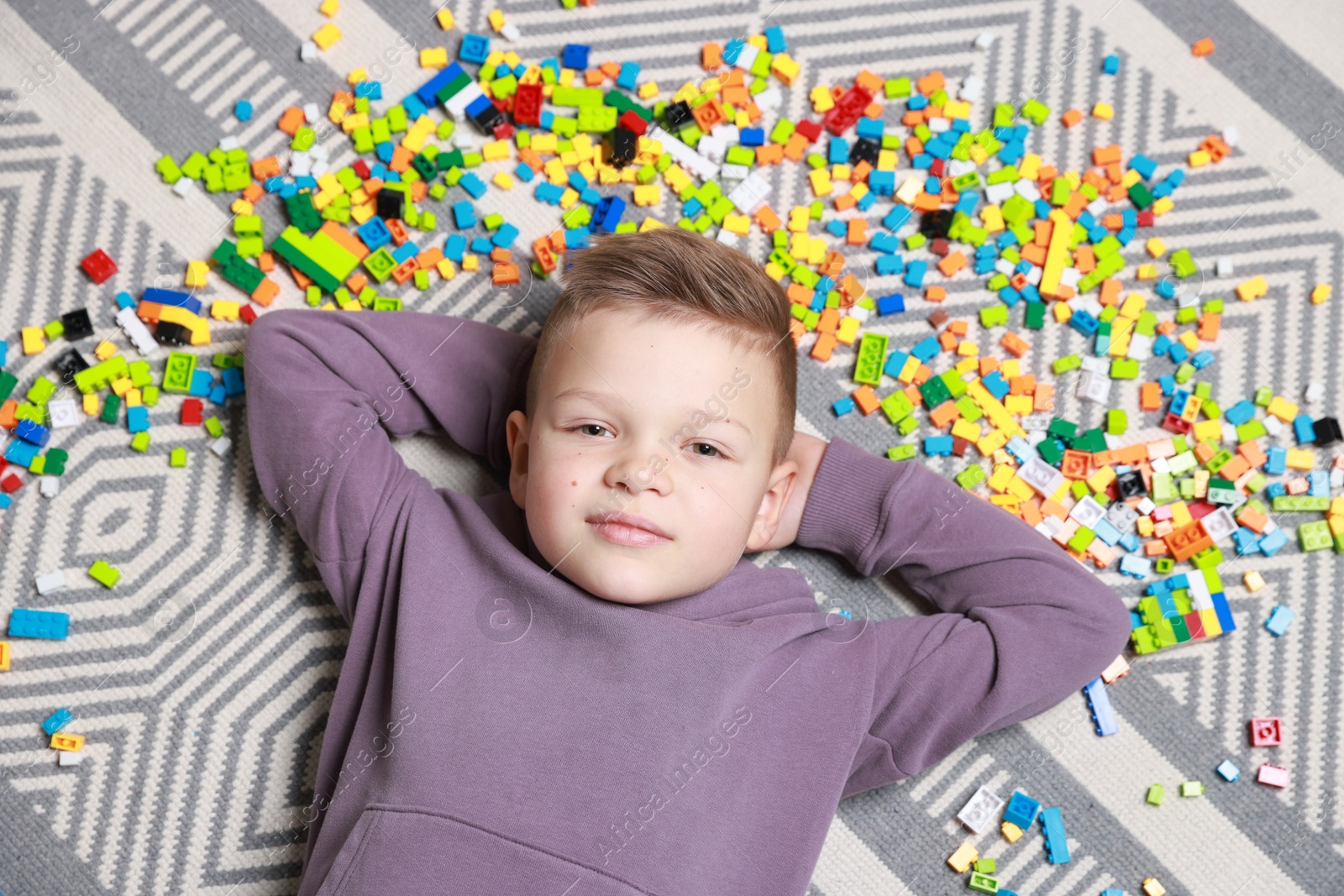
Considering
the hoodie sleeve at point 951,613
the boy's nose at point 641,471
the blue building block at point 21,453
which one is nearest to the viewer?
the boy's nose at point 641,471

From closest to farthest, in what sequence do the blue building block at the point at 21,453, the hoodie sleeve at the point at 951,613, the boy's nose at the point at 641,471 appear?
1. the boy's nose at the point at 641,471
2. the hoodie sleeve at the point at 951,613
3. the blue building block at the point at 21,453

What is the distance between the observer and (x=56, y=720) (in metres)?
1.06

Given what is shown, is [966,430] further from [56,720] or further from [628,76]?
[56,720]

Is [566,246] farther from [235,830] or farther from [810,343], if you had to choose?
[235,830]

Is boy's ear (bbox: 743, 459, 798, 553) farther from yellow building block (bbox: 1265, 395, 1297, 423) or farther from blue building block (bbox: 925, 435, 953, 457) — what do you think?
yellow building block (bbox: 1265, 395, 1297, 423)

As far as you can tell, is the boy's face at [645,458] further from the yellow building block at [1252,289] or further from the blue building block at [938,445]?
the yellow building block at [1252,289]

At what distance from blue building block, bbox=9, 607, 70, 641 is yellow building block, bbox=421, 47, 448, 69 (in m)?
0.72

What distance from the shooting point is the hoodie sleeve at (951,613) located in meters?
0.99

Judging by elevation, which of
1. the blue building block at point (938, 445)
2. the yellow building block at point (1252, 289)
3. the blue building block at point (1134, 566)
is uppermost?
the yellow building block at point (1252, 289)

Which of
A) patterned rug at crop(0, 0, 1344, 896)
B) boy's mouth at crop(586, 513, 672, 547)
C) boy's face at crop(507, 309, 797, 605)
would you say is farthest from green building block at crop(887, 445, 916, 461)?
boy's mouth at crop(586, 513, 672, 547)

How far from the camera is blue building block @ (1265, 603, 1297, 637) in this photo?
1.09 metres

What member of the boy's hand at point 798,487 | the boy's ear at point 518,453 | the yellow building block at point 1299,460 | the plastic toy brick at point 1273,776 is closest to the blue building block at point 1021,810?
the plastic toy brick at point 1273,776

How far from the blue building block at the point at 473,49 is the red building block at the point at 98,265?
453mm

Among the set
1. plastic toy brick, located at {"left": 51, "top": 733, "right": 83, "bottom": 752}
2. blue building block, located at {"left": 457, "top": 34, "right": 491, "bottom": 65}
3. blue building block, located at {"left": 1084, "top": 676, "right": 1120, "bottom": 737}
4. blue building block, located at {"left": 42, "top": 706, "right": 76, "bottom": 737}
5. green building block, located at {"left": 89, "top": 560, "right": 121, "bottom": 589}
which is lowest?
plastic toy brick, located at {"left": 51, "top": 733, "right": 83, "bottom": 752}
